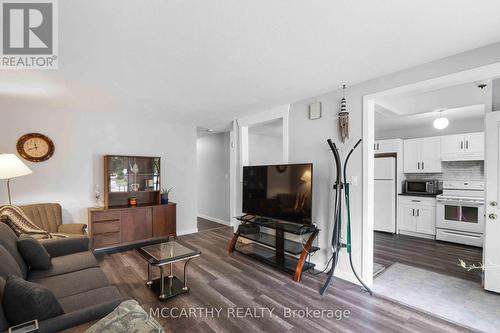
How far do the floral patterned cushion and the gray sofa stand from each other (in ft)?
1.08

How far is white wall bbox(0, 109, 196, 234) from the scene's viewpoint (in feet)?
12.0

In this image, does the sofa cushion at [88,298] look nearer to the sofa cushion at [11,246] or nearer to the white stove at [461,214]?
the sofa cushion at [11,246]

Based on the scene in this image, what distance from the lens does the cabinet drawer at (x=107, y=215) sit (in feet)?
12.4

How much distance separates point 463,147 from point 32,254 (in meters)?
6.52

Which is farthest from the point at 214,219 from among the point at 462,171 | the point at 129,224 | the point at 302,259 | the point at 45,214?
the point at 462,171

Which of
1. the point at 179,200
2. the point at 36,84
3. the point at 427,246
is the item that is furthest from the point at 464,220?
the point at 36,84

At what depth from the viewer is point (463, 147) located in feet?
14.9

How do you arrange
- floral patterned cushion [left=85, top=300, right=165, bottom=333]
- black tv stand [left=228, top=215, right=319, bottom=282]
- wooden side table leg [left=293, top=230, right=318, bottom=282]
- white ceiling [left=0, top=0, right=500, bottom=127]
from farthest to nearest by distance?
black tv stand [left=228, top=215, right=319, bottom=282]
wooden side table leg [left=293, top=230, right=318, bottom=282]
white ceiling [left=0, top=0, right=500, bottom=127]
floral patterned cushion [left=85, top=300, right=165, bottom=333]

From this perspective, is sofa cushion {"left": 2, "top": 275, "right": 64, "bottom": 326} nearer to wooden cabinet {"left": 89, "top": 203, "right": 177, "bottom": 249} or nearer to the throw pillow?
the throw pillow

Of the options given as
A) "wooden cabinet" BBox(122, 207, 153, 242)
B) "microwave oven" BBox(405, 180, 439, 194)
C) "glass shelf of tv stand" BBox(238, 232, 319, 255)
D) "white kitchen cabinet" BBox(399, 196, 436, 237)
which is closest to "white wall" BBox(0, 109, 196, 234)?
"wooden cabinet" BBox(122, 207, 153, 242)

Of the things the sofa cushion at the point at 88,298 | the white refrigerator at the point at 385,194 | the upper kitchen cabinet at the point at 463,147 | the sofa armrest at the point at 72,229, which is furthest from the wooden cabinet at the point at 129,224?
the upper kitchen cabinet at the point at 463,147

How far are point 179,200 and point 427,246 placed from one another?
479cm

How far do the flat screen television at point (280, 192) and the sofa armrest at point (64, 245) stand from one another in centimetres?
221

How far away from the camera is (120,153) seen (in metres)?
4.46
